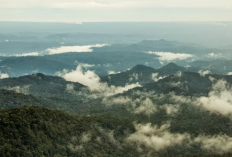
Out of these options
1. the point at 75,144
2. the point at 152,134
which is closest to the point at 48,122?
the point at 75,144

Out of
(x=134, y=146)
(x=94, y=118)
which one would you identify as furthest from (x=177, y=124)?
(x=94, y=118)

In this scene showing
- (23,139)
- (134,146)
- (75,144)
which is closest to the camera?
(23,139)

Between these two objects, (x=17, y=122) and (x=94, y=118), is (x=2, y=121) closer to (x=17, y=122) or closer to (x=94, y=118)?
(x=17, y=122)

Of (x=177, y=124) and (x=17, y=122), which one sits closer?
(x=17, y=122)

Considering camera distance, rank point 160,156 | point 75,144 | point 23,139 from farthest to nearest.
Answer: point 160,156, point 75,144, point 23,139

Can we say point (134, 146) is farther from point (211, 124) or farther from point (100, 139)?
point (211, 124)

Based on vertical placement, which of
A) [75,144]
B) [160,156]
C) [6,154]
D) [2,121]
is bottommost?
[160,156]

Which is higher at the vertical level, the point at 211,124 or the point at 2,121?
the point at 2,121

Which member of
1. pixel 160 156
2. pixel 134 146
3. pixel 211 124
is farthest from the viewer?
pixel 211 124

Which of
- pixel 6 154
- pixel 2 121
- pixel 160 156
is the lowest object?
pixel 160 156

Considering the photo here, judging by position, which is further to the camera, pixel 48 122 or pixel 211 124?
pixel 211 124
